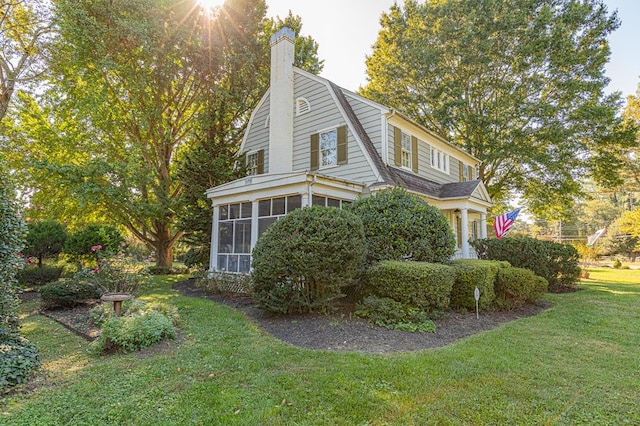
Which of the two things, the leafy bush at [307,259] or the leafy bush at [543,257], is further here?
the leafy bush at [543,257]

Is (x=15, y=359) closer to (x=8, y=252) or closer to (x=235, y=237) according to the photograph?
(x=8, y=252)

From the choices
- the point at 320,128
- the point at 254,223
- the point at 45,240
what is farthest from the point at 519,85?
the point at 45,240

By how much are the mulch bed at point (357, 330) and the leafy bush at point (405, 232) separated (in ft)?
4.66

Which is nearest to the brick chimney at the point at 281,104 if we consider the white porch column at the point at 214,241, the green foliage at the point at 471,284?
the white porch column at the point at 214,241

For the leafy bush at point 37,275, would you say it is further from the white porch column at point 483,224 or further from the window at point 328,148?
the white porch column at point 483,224

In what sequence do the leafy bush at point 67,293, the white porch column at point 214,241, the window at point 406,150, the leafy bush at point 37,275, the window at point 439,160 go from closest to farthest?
the leafy bush at point 67,293 → the leafy bush at point 37,275 → the white porch column at point 214,241 → the window at point 406,150 → the window at point 439,160

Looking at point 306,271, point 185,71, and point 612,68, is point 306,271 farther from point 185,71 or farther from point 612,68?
point 612,68

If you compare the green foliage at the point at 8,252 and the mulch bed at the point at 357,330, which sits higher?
the green foliage at the point at 8,252

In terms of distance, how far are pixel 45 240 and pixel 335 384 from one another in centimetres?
1338

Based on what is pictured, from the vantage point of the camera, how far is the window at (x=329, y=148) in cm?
1159

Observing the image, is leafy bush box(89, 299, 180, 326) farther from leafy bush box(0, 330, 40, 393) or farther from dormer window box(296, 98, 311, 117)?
dormer window box(296, 98, 311, 117)

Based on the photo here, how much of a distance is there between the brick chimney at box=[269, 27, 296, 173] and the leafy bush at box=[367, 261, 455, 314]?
6762mm

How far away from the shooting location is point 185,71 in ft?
52.9

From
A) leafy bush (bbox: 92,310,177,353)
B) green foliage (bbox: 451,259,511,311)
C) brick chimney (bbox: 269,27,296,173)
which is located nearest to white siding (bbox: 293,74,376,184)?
brick chimney (bbox: 269,27,296,173)
